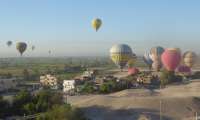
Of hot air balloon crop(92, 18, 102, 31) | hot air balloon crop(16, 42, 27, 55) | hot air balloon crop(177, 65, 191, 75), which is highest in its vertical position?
hot air balloon crop(92, 18, 102, 31)

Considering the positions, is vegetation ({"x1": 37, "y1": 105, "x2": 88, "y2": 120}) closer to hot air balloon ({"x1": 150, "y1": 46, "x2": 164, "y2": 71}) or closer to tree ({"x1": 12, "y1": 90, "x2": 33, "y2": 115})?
tree ({"x1": 12, "y1": 90, "x2": 33, "y2": 115})

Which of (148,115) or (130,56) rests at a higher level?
(130,56)

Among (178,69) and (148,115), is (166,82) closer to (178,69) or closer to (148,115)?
(178,69)

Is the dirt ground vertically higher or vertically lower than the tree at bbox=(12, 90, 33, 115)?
lower

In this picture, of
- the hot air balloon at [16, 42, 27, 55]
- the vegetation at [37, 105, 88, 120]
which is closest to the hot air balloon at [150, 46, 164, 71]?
the hot air balloon at [16, 42, 27, 55]

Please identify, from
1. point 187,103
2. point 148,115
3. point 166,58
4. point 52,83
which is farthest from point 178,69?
point 148,115

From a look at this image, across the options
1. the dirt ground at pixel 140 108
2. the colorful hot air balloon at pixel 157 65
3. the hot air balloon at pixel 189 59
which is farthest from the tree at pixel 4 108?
the hot air balloon at pixel 189 59

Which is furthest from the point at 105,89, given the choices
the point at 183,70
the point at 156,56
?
the point at 156,56
